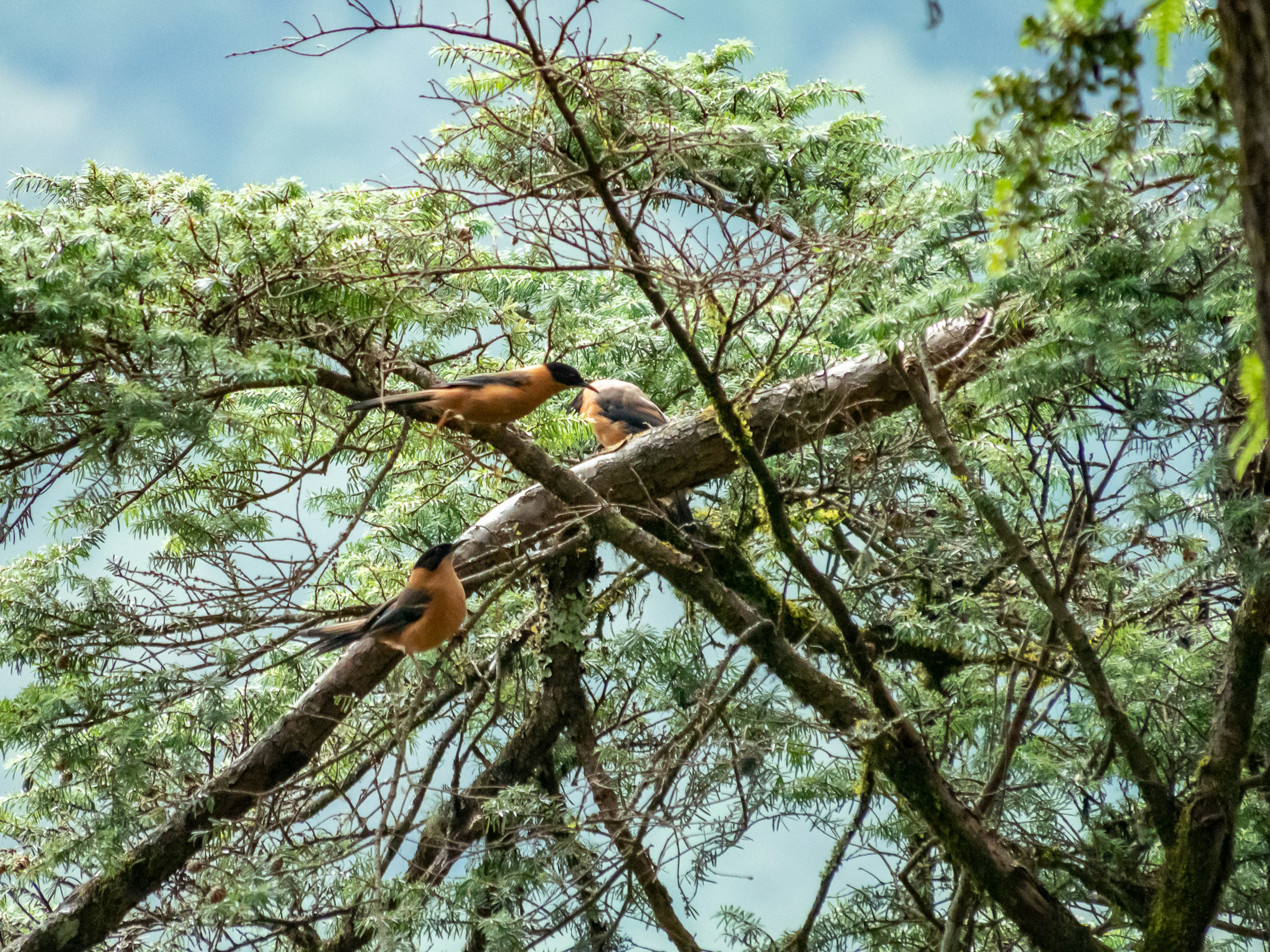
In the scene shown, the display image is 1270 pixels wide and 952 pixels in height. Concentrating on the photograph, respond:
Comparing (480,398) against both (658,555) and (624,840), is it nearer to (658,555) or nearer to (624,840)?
(658,555)

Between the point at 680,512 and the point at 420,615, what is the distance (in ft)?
4.88

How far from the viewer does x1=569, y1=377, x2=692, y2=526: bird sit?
4812 millimetres

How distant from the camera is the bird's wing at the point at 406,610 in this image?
3.43 m

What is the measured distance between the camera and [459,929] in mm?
3965

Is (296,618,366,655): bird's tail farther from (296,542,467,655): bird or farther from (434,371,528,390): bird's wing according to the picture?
(434,371,528,390): bird's wing

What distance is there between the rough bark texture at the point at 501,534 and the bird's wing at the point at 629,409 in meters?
0.52

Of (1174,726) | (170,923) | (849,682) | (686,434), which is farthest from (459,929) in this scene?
(1174,726)

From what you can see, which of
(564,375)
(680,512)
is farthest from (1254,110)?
(680,512)

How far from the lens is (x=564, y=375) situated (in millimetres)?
3523

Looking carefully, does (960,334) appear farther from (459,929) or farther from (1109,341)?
(459,929)

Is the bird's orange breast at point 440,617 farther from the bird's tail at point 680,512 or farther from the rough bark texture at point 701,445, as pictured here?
the bird's tail at point 680,512

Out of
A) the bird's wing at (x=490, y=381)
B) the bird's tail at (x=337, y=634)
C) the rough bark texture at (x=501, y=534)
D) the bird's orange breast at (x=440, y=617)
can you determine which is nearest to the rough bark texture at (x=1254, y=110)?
the bird's wing at (x=490, y=381)

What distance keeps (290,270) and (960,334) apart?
261 cm

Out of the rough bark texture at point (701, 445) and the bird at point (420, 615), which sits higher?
the rough bark texture at point (701, 445)
